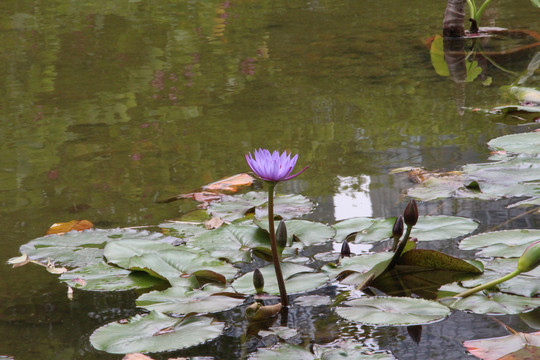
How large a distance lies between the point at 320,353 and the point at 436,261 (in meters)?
0.40

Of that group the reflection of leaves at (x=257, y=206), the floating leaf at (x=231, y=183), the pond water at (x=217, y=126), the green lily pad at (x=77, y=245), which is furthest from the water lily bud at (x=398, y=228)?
the floating leaf at (x=231, y=183)

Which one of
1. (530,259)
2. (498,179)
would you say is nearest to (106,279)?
(530,259)

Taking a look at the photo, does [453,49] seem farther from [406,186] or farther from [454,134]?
[406,186]

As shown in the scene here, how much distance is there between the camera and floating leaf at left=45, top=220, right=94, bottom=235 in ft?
5.55

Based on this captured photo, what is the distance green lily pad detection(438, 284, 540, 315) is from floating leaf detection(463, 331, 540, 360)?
80 mm

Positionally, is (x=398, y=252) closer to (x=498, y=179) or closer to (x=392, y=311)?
(x=392, y=311)

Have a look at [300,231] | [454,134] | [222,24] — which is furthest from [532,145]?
[222,24]

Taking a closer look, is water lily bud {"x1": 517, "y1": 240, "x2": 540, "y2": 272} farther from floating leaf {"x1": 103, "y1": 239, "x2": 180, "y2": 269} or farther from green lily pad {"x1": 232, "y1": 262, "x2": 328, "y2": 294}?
floating leaf {"x1": 103, "y1": 239, "x2": 180, "y2": 269}

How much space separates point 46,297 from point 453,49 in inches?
106

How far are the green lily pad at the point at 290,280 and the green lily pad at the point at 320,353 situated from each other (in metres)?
0.21

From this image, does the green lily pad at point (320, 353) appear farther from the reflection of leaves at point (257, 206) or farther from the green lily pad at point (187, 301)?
the reflection of leaves at point (257, 206)

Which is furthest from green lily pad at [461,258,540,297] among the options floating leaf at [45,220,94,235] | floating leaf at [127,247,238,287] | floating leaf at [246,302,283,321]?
floating leaf at [45,220,94,235]

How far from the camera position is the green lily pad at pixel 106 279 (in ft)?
4.57

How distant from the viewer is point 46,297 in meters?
1.39
